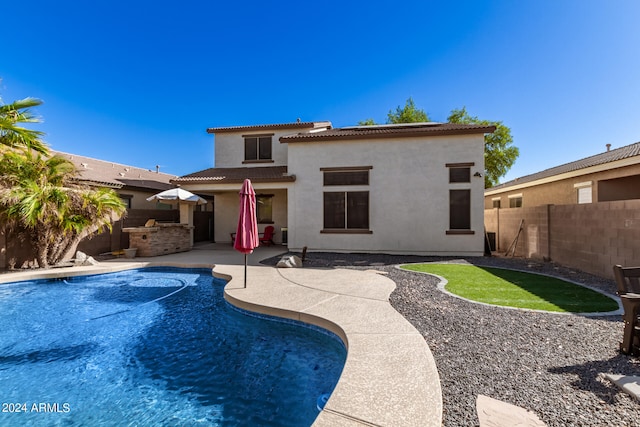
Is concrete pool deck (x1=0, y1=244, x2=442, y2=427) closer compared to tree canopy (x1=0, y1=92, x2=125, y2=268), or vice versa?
concrete pool deck (x1=0, y1=244, x2=442, y2=427)

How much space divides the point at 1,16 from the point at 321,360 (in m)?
17.4

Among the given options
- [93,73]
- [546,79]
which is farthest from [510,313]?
[93,73]

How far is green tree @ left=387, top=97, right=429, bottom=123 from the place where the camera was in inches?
1174

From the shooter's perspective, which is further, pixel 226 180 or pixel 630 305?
pixel 226 180

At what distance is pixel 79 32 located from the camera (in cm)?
1477

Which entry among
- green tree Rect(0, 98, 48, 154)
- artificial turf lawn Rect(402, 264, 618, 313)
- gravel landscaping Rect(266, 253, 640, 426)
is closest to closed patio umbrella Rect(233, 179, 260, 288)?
gravel landscaping Rect(266, 253, 640, 426)

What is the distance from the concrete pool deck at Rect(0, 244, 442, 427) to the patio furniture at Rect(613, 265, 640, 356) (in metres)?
2.24

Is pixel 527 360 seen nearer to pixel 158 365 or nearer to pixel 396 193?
pixel 158 365

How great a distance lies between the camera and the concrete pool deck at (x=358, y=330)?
7.36 ft

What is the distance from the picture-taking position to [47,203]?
9078 mm

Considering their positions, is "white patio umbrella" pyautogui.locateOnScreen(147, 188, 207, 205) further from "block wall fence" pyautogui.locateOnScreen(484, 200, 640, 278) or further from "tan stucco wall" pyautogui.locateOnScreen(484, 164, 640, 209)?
"tan stucco wall" pyautogui.locateOnScreen(484, 164, 640, 209)

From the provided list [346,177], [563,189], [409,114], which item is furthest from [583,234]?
[409,114]

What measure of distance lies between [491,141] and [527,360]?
3140 cm

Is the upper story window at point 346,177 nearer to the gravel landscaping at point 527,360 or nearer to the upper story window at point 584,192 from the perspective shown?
the gravel landscaping at point 527,360
